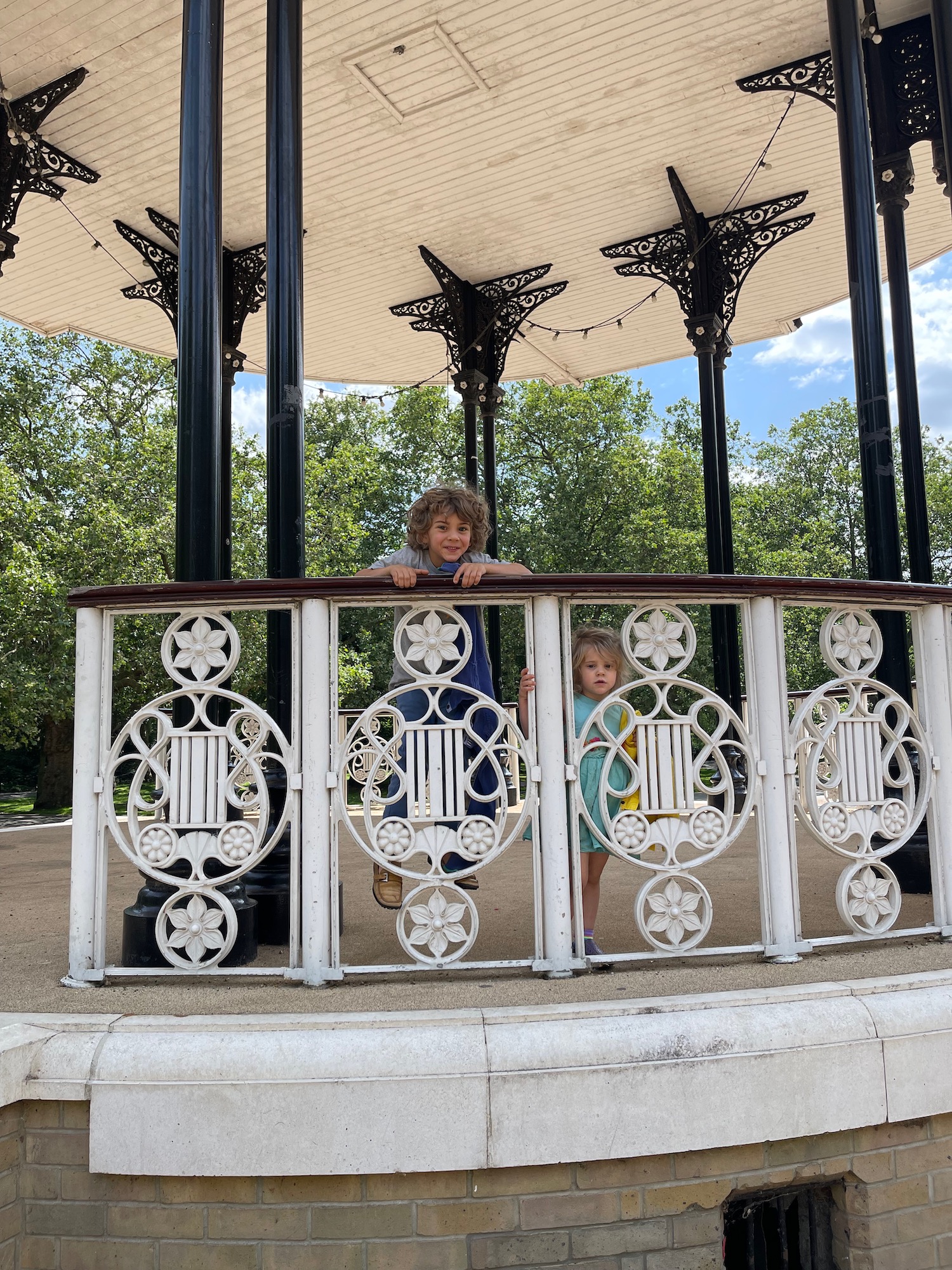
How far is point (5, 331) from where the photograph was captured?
60.8 ft

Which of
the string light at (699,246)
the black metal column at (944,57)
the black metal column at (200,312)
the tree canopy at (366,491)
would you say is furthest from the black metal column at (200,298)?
the tree canopy at (366,491)

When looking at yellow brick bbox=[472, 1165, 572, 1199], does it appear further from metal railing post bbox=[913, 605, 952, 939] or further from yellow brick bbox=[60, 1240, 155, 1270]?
metal railing post bbox=[913, 605, 952, 939]

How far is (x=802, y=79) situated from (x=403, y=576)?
4.93 metres

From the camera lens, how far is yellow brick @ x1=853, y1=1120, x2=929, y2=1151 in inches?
90.1

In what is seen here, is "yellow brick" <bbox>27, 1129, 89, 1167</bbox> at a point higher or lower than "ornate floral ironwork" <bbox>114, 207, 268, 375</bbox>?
lower

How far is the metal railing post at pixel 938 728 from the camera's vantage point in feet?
9.53

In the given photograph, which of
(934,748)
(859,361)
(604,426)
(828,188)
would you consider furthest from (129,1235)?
(604,426)

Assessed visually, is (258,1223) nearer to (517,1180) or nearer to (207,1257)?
(207,1257)

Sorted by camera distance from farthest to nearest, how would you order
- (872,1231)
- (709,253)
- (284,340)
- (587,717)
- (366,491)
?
(366,491)
(709,253)
(284,340)
(587,717)
(872,1231)

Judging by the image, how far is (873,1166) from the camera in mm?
Answer: 2297

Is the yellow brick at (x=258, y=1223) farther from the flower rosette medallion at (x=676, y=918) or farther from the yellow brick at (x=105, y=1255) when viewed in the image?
the flower rosette medallion at (x=676, y=918)

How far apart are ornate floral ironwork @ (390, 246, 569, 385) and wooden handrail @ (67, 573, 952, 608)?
642 centimetres

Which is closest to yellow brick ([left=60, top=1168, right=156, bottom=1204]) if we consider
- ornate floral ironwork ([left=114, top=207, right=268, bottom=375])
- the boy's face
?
the boy's face

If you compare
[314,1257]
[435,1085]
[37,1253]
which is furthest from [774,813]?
[37,1253]
